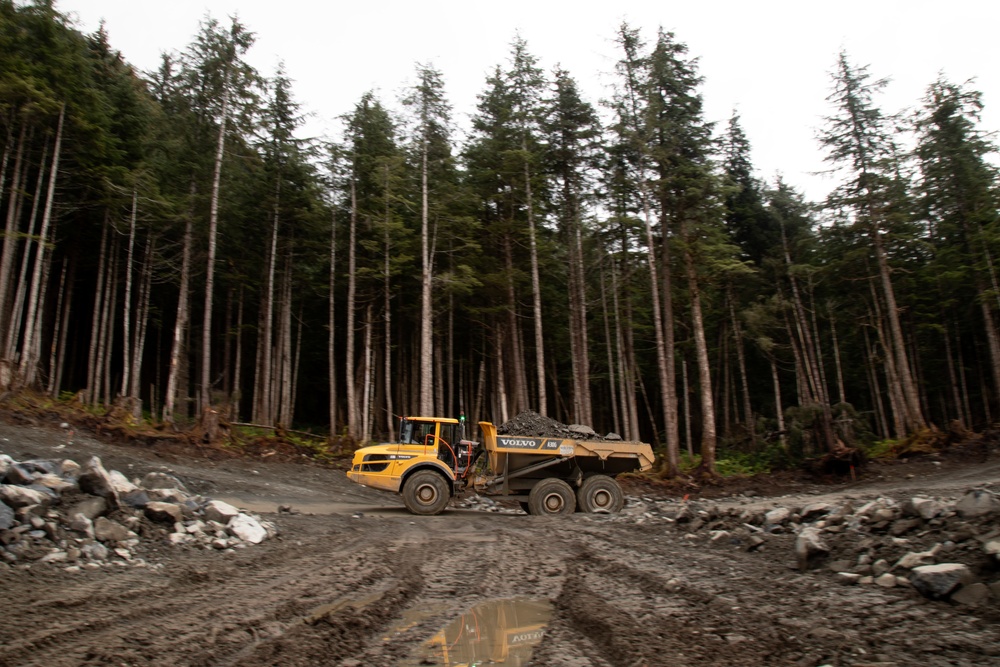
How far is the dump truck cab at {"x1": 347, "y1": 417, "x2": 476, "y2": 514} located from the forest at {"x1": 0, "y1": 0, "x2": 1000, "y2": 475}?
493 cm

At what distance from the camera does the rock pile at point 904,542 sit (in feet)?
13.9

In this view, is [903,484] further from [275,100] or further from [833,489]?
[275,100]

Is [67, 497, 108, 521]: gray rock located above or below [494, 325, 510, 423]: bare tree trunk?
below

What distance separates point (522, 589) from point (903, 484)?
13144 millimetres

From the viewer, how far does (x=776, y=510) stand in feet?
27.9

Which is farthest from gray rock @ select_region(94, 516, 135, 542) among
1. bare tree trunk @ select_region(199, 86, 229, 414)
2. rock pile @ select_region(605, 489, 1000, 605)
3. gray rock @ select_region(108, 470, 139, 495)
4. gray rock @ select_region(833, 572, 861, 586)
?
bare tree trunk @ select_region(199, 86, 229, 414)

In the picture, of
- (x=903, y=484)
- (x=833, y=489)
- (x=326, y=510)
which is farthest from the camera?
(x=833, y=489)

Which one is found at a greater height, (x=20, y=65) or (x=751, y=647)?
(x=20, y=65)

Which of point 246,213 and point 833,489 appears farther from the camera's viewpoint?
point 246,213

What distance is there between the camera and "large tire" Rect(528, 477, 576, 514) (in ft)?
40.2

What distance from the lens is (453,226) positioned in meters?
21.5

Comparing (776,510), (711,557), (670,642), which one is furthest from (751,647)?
(776,510)

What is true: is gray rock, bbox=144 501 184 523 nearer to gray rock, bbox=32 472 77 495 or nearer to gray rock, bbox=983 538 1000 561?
gray rock, bbox=32 472 77 495

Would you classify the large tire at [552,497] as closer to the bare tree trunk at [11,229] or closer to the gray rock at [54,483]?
the gray rock at [54,483]
